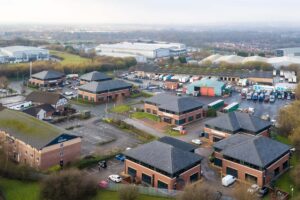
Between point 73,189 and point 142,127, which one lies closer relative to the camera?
point 73,189

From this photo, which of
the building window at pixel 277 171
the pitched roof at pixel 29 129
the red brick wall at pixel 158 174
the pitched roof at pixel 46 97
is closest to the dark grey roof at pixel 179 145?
the red brick wall at pixel 158 174

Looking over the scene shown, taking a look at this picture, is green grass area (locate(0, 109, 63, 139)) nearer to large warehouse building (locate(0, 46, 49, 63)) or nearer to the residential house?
the residential house

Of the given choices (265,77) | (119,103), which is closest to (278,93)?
(265,77)

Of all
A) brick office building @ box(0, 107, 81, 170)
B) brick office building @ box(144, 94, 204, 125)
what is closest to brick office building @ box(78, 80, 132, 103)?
brick office building @ box(144, 94, 204, 125)

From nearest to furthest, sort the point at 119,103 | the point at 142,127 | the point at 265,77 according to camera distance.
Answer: the point at 142,127 < the point at 119,103 < the point at 265,77

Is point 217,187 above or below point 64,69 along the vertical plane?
below

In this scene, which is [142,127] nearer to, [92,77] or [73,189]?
[73,189]

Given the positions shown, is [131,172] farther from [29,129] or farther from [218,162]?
[29,129]

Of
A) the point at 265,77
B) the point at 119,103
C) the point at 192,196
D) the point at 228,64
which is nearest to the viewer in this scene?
the point at 192,196
